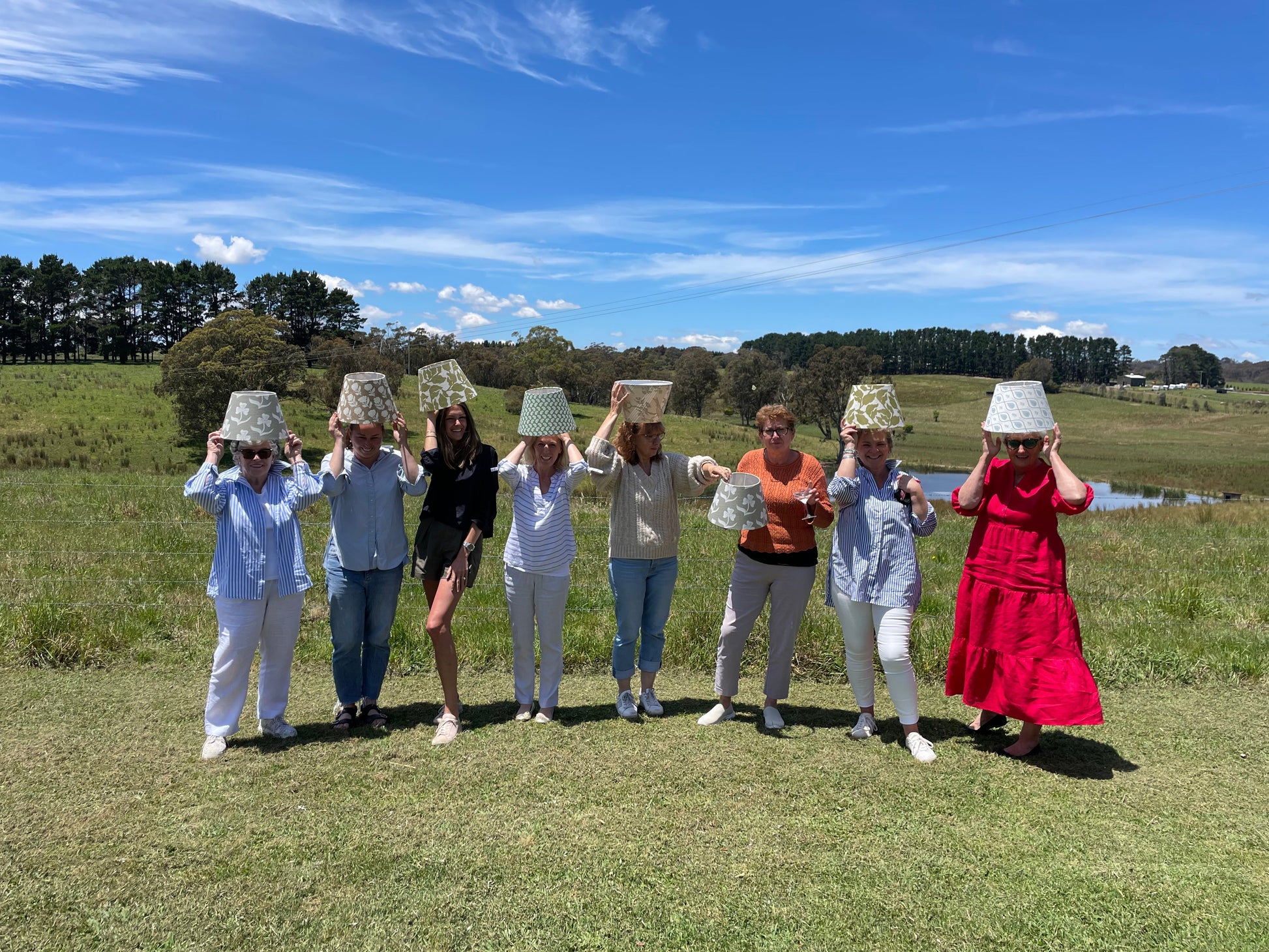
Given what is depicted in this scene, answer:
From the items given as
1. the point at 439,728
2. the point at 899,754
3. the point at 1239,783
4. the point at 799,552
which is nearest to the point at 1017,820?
the point at 899,754

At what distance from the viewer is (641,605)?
5.28 metres

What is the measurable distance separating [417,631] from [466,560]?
201 centimetres

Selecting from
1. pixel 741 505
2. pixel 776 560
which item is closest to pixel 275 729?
pixel 741 505

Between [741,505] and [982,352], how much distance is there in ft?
362

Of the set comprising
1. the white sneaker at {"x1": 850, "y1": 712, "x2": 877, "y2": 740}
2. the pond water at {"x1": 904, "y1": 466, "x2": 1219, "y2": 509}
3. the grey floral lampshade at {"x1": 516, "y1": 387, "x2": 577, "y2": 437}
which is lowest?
the pond water at {"x1": 904, "y1": 466, "x2": 1219, "y2": 509}

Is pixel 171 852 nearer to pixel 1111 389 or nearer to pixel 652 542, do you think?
pixel 652 542

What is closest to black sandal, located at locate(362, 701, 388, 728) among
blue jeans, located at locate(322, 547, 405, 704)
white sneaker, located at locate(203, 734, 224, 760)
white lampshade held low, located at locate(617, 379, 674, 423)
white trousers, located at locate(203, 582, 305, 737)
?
blue jeans, located at locate(322, 547, 405, 704)

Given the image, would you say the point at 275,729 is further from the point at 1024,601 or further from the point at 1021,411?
the point at 1021,411

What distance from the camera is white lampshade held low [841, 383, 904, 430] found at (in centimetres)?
468

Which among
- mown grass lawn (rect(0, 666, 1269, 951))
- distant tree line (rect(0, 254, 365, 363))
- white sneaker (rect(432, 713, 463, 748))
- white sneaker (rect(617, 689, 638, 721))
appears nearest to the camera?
mown grass lawn (rect(0, 666, 1269, 951))

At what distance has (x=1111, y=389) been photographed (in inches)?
3917

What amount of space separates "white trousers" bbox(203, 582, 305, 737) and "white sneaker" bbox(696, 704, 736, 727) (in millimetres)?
2583

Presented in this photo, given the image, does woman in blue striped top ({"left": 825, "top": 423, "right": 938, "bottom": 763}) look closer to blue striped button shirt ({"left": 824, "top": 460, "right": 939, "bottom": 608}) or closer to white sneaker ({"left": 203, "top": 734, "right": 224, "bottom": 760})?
blue striped button shirt ({"left": 824, "top": 460, "right": 939, "bottom": 608})

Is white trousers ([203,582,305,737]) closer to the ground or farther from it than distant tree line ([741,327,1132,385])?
closer to the ground
